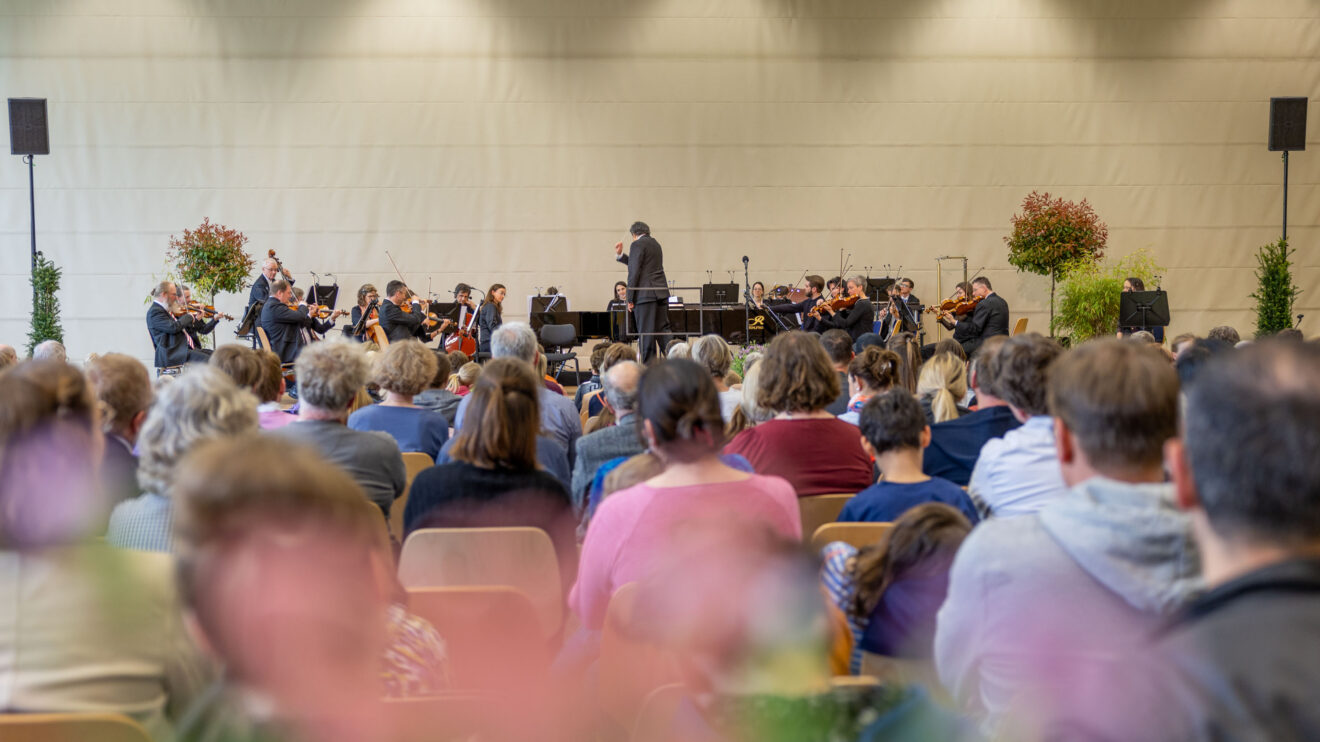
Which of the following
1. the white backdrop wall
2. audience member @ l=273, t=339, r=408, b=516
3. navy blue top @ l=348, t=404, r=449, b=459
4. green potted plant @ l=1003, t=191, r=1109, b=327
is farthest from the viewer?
the white backdrop wall

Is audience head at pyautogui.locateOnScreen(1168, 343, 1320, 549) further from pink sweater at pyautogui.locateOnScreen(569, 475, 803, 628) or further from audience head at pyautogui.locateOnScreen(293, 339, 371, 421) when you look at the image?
audience head at pyautogui.locateOnScreen(293, 339, 371, 421)

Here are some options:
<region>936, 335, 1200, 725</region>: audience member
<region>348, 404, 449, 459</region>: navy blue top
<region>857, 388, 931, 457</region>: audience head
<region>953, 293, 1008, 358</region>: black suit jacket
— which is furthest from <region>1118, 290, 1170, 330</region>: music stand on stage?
<region>936, 335, 1200, 725</region>: audience member

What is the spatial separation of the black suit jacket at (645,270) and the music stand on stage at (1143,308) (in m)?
4.43

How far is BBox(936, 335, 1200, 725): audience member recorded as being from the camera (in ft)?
4.11

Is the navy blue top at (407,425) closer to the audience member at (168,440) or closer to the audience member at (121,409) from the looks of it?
the audience member at (121,409)

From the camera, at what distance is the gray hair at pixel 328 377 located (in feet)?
9.36

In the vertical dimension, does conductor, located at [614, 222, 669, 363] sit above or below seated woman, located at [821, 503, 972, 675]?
above

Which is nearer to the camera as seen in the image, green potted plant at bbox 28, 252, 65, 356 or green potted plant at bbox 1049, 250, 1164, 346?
green potted plant at bbox 28, 252, 65, 356

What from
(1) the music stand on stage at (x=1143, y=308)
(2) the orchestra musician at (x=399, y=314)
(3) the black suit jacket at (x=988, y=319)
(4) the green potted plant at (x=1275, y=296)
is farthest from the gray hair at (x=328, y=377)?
(4) the green potted plant at (x=1275, y=296)

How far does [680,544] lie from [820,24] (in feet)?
36.5

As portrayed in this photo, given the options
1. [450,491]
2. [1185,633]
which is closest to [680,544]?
[1185,633]

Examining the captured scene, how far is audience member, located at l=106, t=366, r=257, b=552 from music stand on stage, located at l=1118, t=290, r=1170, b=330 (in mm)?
9180

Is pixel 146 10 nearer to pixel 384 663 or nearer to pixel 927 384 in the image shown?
pixel 927 384

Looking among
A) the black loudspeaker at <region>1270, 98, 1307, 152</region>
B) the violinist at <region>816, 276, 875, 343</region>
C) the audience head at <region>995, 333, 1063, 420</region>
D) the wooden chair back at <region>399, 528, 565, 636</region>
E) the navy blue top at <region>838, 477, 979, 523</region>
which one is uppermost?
the black loudspeaker at <region>1270, 98, 1307, 152</region>
